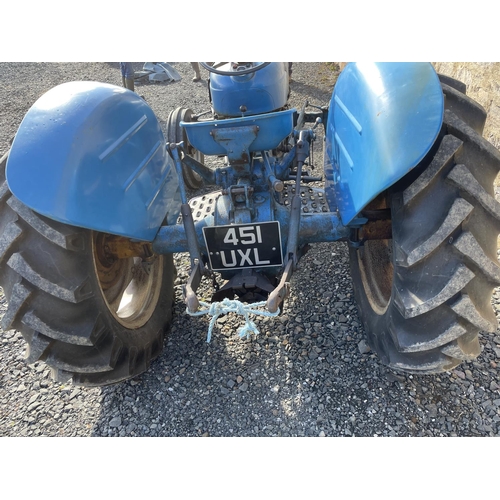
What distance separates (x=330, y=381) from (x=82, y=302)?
3.90 feet

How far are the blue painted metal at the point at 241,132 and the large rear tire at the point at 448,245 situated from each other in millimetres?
647

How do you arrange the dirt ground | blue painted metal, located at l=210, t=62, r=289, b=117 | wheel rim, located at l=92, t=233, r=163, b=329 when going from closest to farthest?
1. wheel rim, located at l=92, t=233, r=163, b=329
2. blue painted metal, located at l=210, t=62, r=289, b=117
3. the dirt ground

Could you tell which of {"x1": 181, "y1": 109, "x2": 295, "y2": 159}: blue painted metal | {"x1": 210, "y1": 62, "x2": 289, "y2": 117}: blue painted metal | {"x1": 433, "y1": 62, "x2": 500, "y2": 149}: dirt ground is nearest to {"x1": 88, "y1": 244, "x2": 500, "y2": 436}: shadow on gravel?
{"x1": 181, "y1": 109, "x2": 295, "y2": 159}: blue painted metal

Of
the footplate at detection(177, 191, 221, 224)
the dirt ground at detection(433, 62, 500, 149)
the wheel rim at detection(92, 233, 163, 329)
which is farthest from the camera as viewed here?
the dirt ground at detection(433, 62, 500, 149)

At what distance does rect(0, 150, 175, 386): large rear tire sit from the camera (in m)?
1.57

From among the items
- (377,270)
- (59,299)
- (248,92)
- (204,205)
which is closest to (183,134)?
(248,92)

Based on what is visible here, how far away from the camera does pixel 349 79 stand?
6.40ft

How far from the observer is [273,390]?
1.98m

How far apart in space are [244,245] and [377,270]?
0.82 meters

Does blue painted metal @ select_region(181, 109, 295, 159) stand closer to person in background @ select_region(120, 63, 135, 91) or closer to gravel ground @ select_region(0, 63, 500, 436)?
gravel ground @ select_region(0, 63, 500, 436)

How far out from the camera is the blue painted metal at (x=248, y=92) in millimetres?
2594

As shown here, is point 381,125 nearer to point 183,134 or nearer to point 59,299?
point 59,299

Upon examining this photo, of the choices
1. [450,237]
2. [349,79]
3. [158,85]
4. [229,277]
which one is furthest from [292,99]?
[450,237]

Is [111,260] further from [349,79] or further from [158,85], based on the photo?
[158,85]
